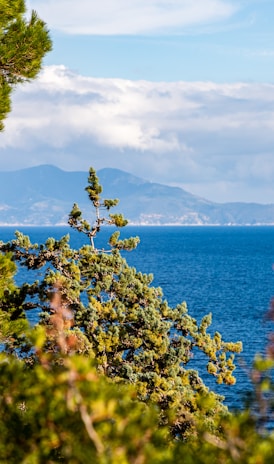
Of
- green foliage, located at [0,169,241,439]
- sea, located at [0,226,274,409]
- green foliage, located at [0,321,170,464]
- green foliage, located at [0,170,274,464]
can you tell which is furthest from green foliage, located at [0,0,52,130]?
green foliage, located at [0,321,170,464]

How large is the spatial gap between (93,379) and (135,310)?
19.4 m

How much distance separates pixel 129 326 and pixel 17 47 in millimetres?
10553

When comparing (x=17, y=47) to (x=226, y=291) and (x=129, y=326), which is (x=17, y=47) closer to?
(x=129, y=326)

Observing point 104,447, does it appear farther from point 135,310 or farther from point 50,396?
point 135,310

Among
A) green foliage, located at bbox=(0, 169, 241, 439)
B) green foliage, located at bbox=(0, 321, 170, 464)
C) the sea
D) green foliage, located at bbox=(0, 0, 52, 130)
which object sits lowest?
the sea

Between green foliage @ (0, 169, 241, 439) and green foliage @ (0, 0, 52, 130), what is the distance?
6.62m

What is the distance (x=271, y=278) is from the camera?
124m

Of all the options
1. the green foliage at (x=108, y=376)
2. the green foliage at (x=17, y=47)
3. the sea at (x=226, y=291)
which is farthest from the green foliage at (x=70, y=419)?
the green foliage at (x=17, y=47)

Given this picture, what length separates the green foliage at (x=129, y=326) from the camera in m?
22.2

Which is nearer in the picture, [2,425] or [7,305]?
[2,425]

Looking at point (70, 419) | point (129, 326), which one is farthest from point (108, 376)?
point (70, 419)

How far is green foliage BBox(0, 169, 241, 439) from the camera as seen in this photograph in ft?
72.8

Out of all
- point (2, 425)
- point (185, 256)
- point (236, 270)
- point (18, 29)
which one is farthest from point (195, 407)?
point (185, 256)

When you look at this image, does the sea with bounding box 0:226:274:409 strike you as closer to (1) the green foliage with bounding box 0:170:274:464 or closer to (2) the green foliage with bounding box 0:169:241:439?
(1) the green foliage with bounding box 0:170:274:464
